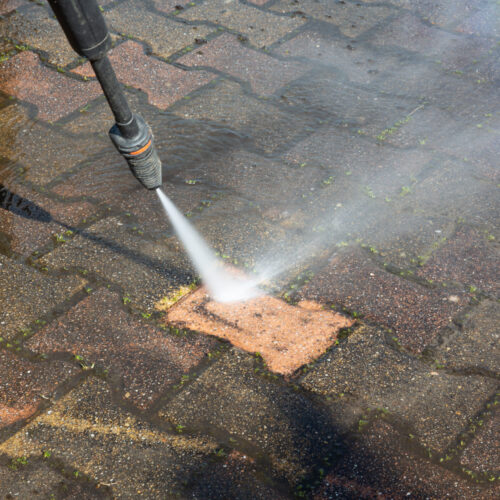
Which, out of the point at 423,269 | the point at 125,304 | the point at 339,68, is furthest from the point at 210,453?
the point at 339,68

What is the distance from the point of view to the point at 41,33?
23.6 feet

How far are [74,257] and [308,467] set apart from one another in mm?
2283

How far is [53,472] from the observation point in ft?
10.3

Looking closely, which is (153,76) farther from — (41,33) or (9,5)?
(9,5)

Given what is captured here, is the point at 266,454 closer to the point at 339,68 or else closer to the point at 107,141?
the point at 107,141

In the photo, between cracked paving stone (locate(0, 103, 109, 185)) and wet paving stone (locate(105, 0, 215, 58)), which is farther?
wet paving stone (locate(105, 0, 215, 58))

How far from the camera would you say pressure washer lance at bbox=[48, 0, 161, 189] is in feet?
8.16

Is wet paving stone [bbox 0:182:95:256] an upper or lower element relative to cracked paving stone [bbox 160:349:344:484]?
upper

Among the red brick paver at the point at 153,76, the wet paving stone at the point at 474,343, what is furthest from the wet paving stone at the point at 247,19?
the wet paving stone at the point at 474,343

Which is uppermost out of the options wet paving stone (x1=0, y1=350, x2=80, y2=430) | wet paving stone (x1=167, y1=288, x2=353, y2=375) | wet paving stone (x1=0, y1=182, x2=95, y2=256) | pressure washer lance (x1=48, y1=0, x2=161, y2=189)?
pressure washer lance (x1=48, y1=0, x2=161, y2=189)

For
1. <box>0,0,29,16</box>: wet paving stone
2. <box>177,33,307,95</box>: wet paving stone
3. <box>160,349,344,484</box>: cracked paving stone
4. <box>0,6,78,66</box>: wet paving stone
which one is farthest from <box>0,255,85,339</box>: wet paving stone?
<box>0,0,29,16</box>: wet paving stone

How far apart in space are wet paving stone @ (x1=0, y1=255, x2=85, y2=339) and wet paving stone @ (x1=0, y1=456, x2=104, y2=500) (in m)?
0.96

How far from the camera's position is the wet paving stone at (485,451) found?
119 inches

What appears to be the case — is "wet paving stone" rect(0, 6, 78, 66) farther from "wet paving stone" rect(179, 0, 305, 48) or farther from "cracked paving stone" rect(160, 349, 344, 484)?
"cracked paving stone" rect(160, 349, 344, 484)
